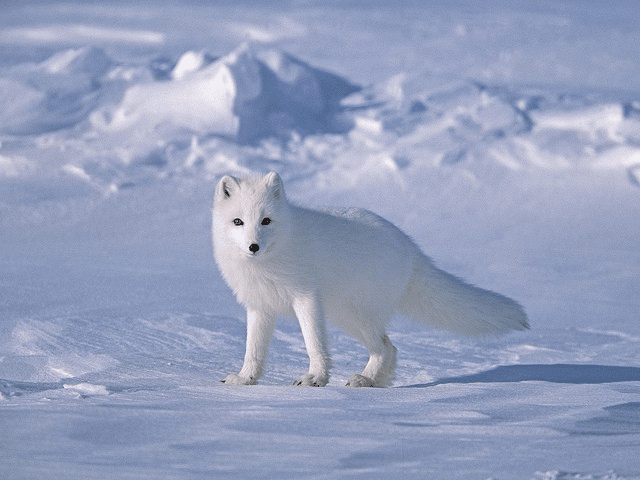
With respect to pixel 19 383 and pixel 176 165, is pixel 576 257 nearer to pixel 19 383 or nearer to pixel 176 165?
pixel 176 165

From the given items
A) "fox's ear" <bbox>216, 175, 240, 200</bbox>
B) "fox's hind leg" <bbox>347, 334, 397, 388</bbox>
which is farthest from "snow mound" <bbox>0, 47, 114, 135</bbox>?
"fox's hind leg" <bbox>347, 334, 397, 388</bbox>

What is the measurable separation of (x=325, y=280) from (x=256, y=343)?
0.34m

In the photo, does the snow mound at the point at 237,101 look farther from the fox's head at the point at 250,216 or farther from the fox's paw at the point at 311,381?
the fox's paw at the point at 311,381

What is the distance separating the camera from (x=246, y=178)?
2.92 m

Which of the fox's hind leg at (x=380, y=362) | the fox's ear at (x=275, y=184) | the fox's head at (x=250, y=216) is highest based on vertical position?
the fox's ear at (x=275, y=184)

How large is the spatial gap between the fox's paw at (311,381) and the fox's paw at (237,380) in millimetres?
184

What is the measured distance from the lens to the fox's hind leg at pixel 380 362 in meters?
3.00

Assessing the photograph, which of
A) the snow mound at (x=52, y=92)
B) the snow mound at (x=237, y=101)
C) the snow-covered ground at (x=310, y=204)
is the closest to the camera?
the snow-covered ground at (x=310, y=204)

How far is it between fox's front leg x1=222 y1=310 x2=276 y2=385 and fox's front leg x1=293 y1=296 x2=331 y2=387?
0.54 ft

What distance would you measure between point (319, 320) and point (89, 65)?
5787mm

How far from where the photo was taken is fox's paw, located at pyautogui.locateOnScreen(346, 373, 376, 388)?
2.86 meters

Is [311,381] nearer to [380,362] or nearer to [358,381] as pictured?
[358,381]

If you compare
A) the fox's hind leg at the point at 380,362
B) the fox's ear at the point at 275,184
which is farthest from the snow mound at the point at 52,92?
the fox's hind leg at the point at 380,362

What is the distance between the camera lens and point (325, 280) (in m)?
2.87
